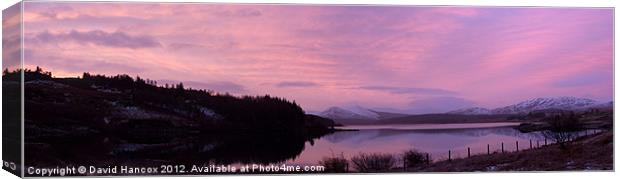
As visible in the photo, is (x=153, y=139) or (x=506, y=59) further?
(x=506, y=59)

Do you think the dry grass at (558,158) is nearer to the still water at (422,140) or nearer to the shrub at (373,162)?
the still water at (422,140)

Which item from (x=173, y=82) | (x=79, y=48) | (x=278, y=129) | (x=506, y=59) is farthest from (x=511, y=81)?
(x=79, y=48)

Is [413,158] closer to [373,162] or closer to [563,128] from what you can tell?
[373,162]

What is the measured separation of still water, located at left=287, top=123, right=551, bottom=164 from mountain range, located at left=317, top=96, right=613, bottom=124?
0.10m

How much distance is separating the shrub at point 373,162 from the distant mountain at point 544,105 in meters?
1.12

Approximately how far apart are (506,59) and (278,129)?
300 centimetres

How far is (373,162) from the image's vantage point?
12.6 metres

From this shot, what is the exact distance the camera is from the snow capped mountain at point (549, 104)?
12.9 metres

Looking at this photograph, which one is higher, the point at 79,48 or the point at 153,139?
the point at 79,48

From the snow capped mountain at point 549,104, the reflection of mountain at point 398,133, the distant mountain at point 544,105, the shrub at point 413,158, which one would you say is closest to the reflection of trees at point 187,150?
the reflection of mountain at point 398,133

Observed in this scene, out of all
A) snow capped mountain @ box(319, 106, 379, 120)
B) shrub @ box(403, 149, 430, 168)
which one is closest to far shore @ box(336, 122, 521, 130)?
snow capped mountain @ box(319, 106, 379, 120)

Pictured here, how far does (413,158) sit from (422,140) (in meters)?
0.26

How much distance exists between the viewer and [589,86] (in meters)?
13.1

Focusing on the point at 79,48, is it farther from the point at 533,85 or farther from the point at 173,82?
the point at 533,85
